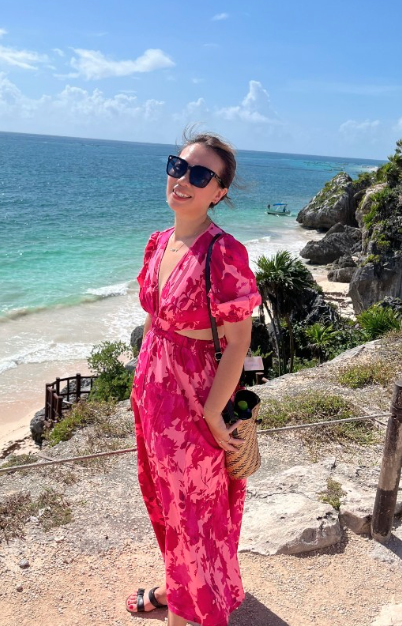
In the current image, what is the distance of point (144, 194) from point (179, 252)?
2753 inches

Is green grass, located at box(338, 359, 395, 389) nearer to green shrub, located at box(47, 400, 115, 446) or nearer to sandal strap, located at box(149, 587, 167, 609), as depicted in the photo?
green shrub, located at box(47, 400, 115, 446)

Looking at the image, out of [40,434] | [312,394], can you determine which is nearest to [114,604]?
[312,394]

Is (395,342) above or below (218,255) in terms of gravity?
below

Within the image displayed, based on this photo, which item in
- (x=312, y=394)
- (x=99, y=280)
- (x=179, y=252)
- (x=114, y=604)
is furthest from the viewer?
(x=99, y=280)

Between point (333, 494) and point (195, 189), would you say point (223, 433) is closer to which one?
point (195, 189)

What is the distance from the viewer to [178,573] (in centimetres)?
282

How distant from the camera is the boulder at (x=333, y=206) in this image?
44500mm

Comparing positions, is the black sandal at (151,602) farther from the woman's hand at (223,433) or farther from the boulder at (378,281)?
the boulder at (378,281)

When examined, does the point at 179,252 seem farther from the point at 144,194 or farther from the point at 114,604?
the point at 144,194

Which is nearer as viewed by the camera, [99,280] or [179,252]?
[179,252]

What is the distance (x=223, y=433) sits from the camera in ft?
→ 8.72

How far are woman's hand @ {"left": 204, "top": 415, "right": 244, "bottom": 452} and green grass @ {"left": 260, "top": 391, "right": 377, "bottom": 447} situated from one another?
2988mm

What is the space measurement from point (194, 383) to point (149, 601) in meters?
1.49

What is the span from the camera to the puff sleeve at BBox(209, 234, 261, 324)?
252 cm
